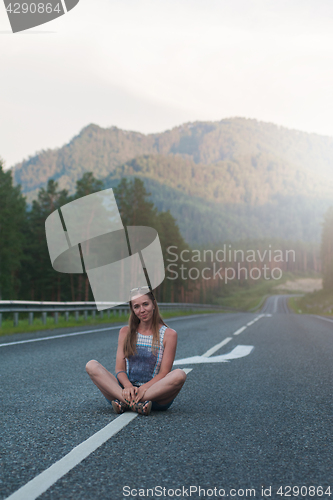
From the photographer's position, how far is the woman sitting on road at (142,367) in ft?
15.1

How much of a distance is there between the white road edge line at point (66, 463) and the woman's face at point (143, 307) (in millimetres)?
1012

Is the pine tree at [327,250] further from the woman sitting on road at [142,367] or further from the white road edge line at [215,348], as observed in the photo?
the woman sitting on road at [142,367]

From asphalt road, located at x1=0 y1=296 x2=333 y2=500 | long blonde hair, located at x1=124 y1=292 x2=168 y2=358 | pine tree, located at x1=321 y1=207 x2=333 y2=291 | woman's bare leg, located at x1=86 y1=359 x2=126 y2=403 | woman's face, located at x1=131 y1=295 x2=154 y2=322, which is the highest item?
woman's face, located at x1=131 y1=295 x2=154 y2=322

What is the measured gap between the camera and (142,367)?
4.83m

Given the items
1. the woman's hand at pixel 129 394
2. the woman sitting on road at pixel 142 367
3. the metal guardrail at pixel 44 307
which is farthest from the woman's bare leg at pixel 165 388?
the metal guardrail at pixel 44 307

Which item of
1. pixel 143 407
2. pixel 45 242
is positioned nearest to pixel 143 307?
pixel 143 407

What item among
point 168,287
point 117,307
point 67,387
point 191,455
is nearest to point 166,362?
point 191,455

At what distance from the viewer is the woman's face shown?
4.76 meters

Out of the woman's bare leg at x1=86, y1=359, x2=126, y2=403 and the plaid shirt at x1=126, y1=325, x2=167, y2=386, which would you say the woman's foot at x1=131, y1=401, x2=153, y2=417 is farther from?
the plaid shirt at x1=126, y1=325, x2=167, y2=386

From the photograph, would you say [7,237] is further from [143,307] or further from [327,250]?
[327,250]

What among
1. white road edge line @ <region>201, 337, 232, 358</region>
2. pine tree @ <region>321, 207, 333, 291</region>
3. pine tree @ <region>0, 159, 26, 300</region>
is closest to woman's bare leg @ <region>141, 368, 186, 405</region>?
white road edge line @ <region>201, 337, 232, 358</region>

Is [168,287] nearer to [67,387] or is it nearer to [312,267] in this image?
[67,387]

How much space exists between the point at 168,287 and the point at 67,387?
254ft

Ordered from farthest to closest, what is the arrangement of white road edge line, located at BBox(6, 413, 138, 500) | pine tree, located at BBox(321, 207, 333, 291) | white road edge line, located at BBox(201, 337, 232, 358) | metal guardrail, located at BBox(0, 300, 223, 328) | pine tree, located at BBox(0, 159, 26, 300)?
pine tree, located at BBox(321, 207, 333, 291) → pine tree, located at BBox(0, 159, 26, 300) → metal guardrail, located at BBox(0, 300, 223, 328) → white road edge line, located at BBox(201, 337, 232, 358) → white road edge line, located at BBox(6, 413, 138, 500)
